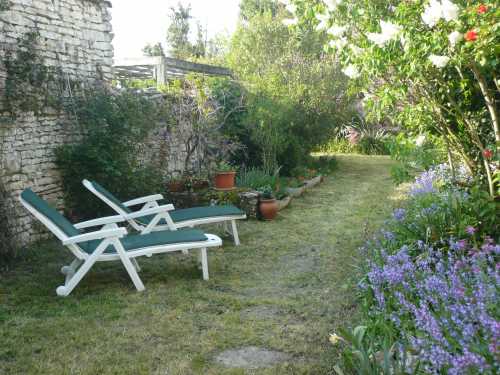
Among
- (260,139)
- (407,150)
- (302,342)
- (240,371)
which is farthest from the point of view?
(260,139)

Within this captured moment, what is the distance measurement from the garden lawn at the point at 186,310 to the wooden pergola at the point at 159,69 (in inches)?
176

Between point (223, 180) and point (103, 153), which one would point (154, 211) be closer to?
point (103, 153)

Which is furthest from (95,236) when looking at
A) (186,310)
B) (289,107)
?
(289,107)

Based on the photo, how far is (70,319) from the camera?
3.82 meters

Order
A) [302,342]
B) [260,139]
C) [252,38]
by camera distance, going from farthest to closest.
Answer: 1. [252,38]
2. [260,139]
3. [302,342]

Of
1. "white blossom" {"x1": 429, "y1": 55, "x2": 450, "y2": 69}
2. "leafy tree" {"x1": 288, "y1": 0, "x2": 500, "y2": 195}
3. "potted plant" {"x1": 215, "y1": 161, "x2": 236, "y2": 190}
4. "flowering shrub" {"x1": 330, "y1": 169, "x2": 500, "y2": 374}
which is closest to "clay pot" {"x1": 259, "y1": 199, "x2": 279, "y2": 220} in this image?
"potted plant" {"x1": 215, "y1": 161, "x2": 236, "y2": 190}

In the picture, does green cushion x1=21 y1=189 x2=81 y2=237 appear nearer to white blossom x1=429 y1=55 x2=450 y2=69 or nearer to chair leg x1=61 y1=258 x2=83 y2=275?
chair leg x1=61 y1=258 x2=83 y2=275

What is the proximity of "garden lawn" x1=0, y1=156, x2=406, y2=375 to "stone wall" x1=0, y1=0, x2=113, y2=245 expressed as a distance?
81 cm

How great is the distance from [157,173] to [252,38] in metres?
11.0

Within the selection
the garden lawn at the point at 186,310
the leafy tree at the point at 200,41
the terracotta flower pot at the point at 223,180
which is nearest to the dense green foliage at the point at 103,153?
the garden lawn at the point at 186,310

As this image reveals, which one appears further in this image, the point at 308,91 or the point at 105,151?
the point at 308,91

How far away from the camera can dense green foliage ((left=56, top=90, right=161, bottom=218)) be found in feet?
21.6

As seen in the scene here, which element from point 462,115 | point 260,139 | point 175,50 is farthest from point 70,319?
point 175,50

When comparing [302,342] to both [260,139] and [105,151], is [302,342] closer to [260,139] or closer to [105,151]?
[105,151]
